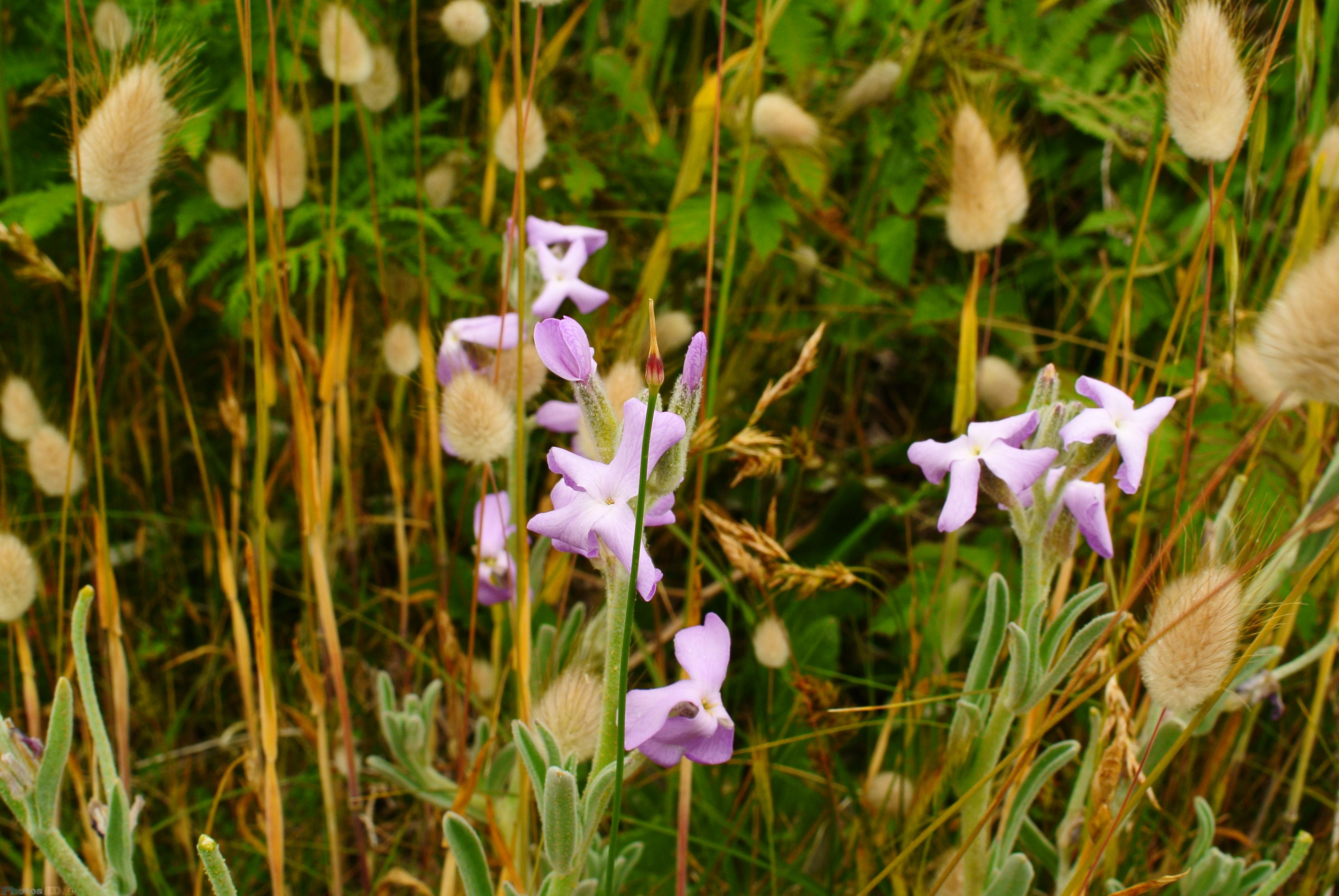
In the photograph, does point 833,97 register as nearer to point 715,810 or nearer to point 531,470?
point 531,470

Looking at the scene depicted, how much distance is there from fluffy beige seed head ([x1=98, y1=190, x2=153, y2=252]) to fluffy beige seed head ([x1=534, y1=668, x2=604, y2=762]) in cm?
98

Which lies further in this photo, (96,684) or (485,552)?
(96,684)

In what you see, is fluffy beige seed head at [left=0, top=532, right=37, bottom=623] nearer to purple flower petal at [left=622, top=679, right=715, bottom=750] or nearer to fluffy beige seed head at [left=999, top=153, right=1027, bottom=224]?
purple flower petal at [left=622, top=679, right=715, bottom=750]

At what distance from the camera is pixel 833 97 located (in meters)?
2.02

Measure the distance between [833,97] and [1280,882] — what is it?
5.17 feet

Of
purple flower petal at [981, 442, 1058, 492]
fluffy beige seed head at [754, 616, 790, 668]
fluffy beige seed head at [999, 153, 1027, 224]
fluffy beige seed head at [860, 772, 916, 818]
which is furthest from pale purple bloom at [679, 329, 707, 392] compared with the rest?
fluffy beige seed head at [999, 153, 1027, 224]

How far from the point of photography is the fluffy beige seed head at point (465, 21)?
1.54 m

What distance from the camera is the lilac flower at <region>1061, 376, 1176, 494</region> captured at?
2.94 feet

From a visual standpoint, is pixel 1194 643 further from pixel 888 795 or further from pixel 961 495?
pixel 888 795

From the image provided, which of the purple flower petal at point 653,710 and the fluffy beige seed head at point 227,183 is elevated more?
the fluffy beige seed head at point 227,183

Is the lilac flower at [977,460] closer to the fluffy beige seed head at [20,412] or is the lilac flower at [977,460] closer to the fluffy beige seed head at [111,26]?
the fluffy beige seed head at [111,26]

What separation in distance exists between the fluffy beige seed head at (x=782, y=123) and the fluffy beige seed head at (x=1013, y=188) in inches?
12.7

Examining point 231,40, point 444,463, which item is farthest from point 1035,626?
point 231,40

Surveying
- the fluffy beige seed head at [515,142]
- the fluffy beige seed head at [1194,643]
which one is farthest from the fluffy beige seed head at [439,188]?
the fluffy beige seed head at [1194,643]
